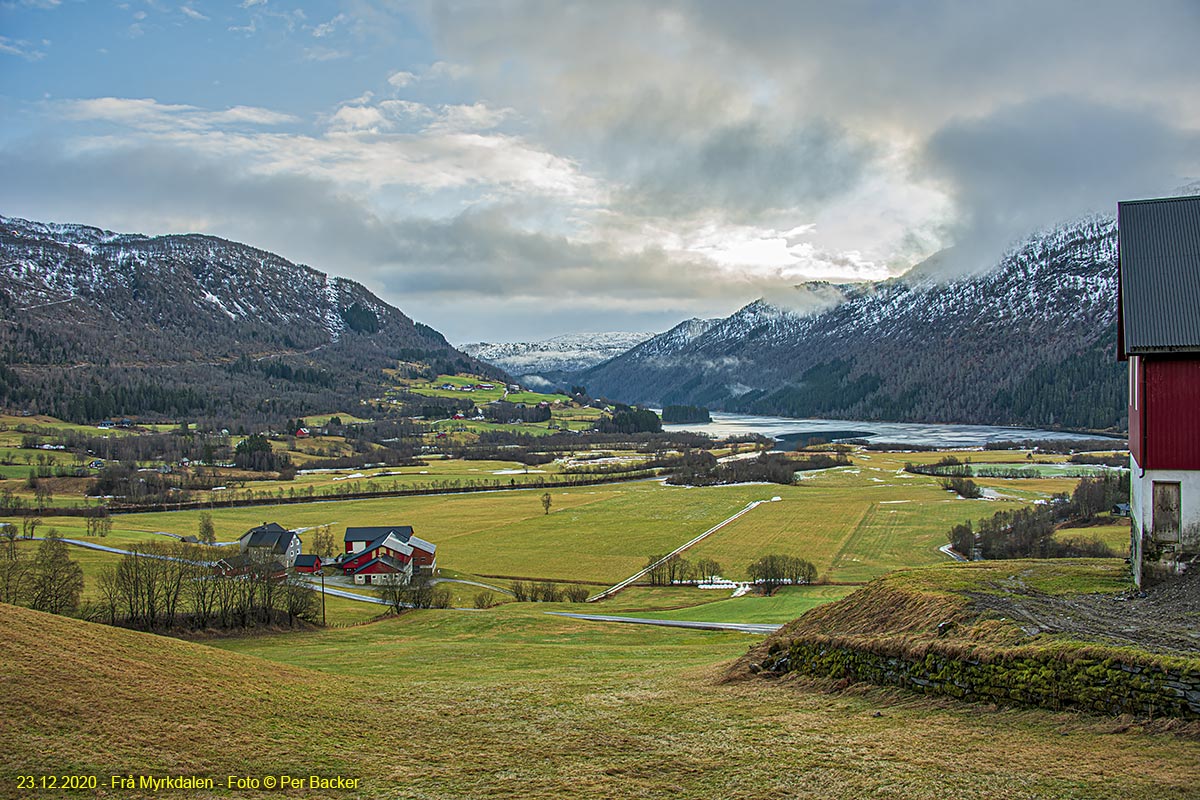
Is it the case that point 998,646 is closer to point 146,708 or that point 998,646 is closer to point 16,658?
point 146,708

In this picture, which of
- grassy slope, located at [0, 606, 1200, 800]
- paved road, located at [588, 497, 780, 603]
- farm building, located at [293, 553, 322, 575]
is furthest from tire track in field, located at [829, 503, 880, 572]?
grassy slope, located at [0, 606, 1200, 800]

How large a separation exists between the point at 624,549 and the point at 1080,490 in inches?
1842

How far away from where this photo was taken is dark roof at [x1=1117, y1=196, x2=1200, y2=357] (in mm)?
19688

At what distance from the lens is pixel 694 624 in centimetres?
4144


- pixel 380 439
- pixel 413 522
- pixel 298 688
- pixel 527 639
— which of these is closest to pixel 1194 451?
pixel 298 688

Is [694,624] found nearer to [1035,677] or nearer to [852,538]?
[1035,677]

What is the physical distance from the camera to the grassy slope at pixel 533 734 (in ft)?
37.3

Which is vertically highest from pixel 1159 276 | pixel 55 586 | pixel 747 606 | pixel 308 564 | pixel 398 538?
pixel 1159 276

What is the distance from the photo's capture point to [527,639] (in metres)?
36.3

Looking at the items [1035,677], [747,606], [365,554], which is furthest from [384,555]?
[1035,677]

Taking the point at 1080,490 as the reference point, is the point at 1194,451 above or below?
above

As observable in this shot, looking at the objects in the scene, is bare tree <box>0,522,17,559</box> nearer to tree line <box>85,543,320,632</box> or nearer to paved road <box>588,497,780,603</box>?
tree line <box>85,543,320,632</box>

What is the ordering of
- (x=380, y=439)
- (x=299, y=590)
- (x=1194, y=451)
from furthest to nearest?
(x=380, y=439)
(x=299, y=590)
(x=1194, y=451)

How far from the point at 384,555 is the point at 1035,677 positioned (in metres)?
58.7
